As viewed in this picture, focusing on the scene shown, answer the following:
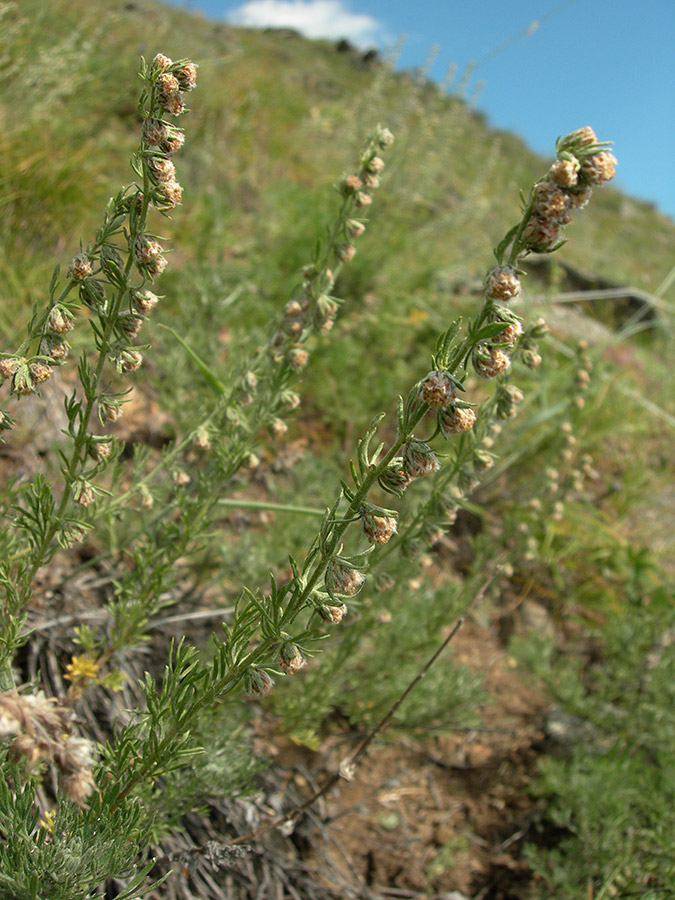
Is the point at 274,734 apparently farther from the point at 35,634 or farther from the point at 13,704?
A: the point at 13,704

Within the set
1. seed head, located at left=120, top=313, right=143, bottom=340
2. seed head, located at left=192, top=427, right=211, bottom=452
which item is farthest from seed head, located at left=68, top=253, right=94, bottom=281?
seed head, located at left=192, top=427, right=211, bottom=452

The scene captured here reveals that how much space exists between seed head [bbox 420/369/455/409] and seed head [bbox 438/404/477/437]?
0.04 m

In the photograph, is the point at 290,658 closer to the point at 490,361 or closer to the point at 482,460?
the point at 490,361

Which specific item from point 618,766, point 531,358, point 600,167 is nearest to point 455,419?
point 600,167

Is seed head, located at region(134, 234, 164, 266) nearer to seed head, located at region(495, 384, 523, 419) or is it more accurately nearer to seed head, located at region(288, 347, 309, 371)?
seed head, located at region(288, 347, 309, 371)

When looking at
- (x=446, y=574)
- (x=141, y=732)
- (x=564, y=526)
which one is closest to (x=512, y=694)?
(x=446, y=574)

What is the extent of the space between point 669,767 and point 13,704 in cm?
254

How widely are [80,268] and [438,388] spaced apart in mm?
793

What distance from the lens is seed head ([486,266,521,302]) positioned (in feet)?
3.66

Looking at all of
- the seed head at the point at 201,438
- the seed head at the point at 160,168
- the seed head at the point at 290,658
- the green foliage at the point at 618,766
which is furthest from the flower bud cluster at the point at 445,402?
the green foliage at the point at 618,766

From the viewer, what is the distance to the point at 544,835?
286 cm

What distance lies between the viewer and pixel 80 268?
1323 millimetres

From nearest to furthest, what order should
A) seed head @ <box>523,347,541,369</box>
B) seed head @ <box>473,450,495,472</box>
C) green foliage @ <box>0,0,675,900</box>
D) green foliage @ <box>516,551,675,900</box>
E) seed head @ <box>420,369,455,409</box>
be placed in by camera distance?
1. seed head @ <box>420,369,455,409</box>
2. green foliage @ <box>0,0,675,900</box>
3. seed head @ <box>523,347,541,369</box>
4. seed head @ <box>473,450,495,472</box>
5. green foliage @ <box>516,551,675,900</box>

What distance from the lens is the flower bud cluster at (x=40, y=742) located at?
1.07 metres
